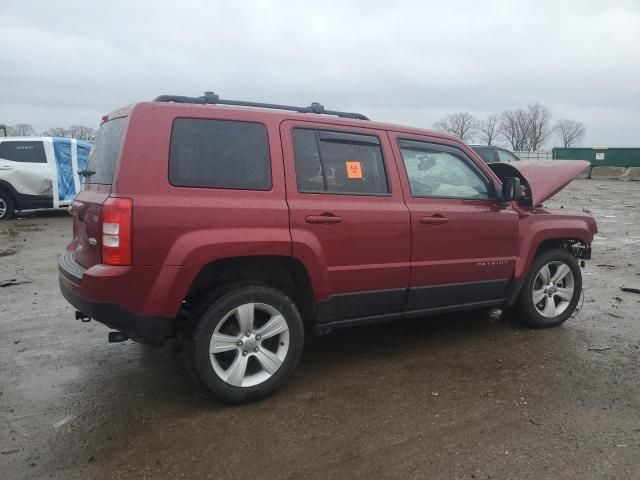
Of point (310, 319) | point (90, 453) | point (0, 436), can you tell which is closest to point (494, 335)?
point (310, 319)

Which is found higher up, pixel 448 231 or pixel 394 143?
pixel 394 143

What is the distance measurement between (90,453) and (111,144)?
186 cm

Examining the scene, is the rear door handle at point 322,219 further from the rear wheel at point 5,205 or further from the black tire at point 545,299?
the rear wheel at point 5,205

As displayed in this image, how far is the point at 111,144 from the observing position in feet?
11.1

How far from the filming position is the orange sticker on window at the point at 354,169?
12.5ft

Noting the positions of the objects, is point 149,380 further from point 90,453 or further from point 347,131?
point 347,131

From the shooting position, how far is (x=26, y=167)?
40.4 ft

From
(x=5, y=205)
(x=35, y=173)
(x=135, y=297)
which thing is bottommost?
(x=5, y=205)

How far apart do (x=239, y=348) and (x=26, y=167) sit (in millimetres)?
11264

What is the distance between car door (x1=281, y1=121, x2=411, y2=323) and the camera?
3.53m

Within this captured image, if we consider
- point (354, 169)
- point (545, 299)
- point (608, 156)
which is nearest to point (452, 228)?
point (354, 169)

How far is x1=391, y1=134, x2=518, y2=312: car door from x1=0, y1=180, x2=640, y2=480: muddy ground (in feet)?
1.75

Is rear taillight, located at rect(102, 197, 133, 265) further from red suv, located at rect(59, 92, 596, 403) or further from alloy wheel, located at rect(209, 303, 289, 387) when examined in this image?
alloy wheel, located at rect(209, 303, 289, 387)

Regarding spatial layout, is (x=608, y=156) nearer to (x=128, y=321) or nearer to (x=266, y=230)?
(x=266, y=230)
